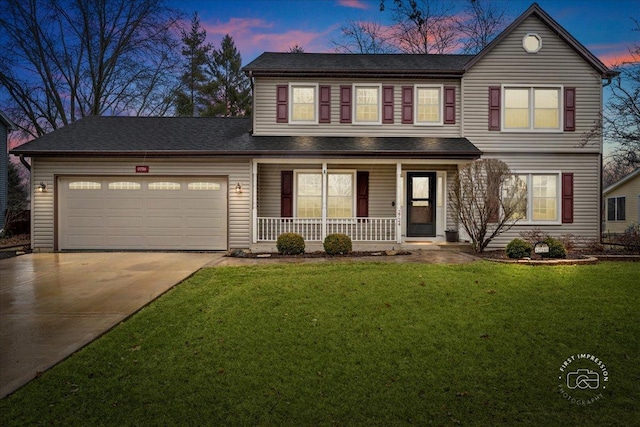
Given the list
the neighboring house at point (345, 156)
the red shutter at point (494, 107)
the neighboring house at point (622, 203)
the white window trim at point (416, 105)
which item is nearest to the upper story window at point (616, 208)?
the neighboring house at point (622, 203)

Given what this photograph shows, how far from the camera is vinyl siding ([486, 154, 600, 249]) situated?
13250mm

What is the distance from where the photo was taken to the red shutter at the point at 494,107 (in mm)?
13375

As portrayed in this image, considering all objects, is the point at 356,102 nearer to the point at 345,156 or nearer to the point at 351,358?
the point at 345,156

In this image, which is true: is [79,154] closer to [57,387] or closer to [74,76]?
[57,387]

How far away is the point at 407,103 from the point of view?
13.7 meters

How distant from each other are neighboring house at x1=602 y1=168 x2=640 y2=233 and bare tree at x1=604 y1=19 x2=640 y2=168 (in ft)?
32.9

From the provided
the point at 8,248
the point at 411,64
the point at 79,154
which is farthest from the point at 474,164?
the point at 8,248

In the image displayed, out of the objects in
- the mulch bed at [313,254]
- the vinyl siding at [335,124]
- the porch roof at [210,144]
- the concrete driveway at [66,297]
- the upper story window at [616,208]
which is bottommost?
the concrete driveway at [66,297]

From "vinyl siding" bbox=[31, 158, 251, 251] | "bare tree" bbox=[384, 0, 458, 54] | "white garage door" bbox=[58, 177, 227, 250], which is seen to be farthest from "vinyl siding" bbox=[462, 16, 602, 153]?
"bare tree" bbox=[384, 0, 458, 54]

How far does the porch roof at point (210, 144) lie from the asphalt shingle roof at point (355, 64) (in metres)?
2.26

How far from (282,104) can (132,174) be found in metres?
5.52

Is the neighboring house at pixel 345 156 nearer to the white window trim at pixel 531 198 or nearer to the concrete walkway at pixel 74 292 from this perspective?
the white window trim at pixel 531 198

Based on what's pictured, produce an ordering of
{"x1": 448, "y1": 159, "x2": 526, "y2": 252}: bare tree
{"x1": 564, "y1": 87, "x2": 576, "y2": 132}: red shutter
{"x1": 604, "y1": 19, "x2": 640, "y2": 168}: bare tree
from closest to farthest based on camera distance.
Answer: {"x1": 448, "y1": 159, "x2": 526, "y2": 252}: bare tree → {"x1": 604, "y1": 19, "x2": 640, "y2": 168}: bare tree → {"x1": 564, "y1": 87, "x2": 576, "y2": 132}: red shutter

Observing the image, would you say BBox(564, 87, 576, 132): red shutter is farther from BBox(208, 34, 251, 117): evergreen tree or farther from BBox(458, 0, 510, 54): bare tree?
BBox(208, 34, 251, 117): evergreen tree
